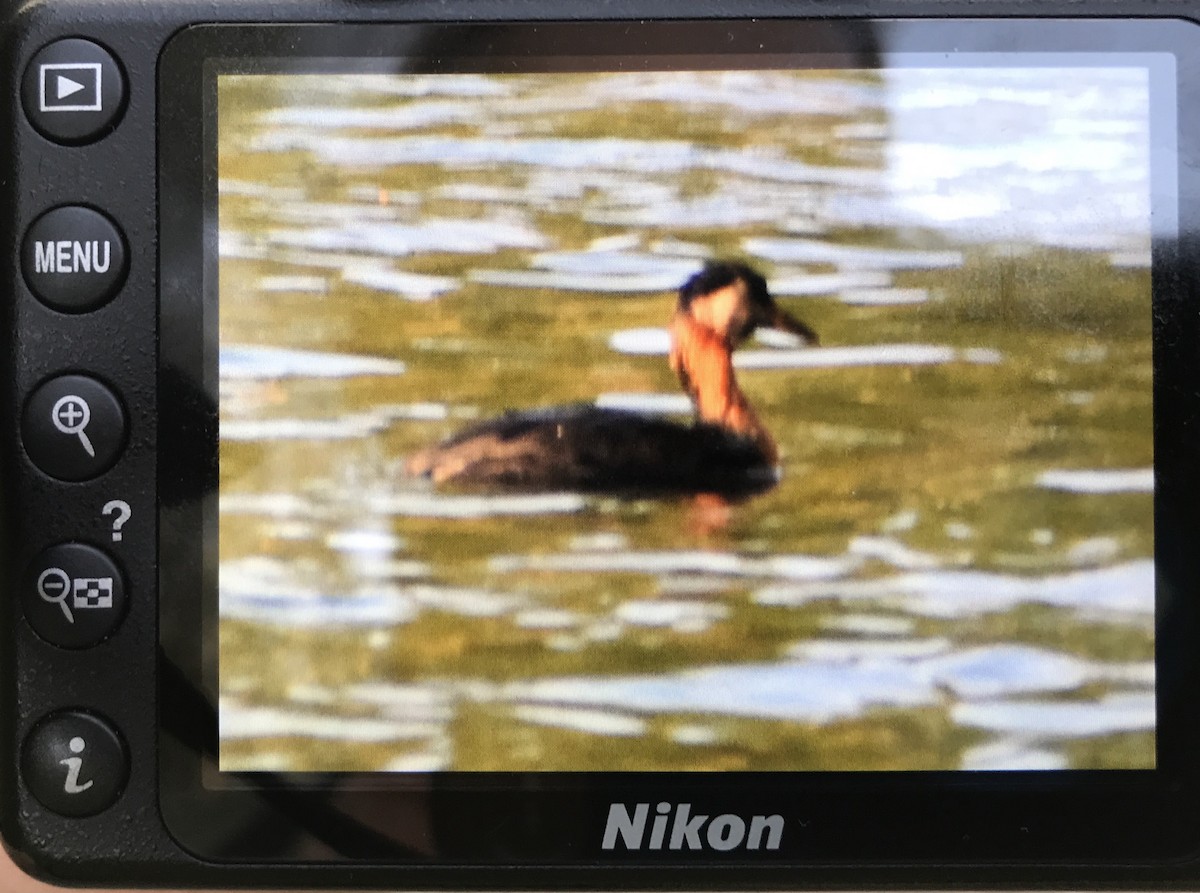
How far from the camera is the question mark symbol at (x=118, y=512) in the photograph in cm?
32

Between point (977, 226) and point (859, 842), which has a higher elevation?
point (977, 226)

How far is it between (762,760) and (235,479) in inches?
8.1

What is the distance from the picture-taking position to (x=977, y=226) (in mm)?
317

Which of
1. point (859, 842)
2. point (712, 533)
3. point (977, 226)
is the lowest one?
point (859, 842)

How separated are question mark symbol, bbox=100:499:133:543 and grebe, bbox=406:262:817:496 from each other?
10 centimetres

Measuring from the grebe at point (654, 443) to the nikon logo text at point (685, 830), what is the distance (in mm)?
112

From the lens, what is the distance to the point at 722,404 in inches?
12.5

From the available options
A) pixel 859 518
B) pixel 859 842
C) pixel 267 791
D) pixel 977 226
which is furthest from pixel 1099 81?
pixel 267 791

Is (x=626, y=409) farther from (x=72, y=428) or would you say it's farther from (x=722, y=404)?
(x=72, y=428)

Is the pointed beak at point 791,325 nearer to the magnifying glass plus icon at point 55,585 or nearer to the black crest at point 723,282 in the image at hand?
the black crest at point 723,282

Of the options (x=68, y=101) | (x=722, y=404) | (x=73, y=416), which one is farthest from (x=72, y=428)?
(x=722, y=404)

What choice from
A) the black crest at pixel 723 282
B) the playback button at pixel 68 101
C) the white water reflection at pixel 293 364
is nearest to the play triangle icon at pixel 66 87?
the playback button at pixel 68 101

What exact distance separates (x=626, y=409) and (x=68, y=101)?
221 millimetres

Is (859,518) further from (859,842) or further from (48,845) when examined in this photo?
(48,845)
